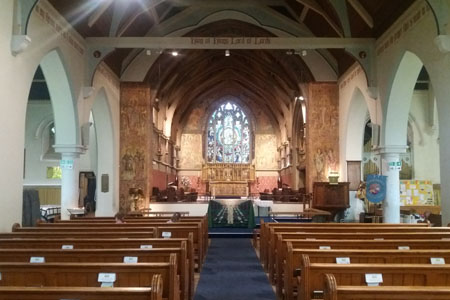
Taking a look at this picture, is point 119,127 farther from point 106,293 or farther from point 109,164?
point 106,293

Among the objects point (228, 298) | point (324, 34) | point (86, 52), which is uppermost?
point (324, 34)

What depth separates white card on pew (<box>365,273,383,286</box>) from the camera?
3410mm

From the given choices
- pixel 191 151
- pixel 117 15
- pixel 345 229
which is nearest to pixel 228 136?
pixel 191 151

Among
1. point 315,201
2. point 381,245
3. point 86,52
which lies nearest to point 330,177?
point 315,201

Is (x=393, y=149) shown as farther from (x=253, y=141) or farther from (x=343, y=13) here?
(x=253, y=141)

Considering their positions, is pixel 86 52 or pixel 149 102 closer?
pixel 86 52

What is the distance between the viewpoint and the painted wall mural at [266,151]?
2688cm

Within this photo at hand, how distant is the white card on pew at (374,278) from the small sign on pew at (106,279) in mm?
1956

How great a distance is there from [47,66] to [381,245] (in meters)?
8.64

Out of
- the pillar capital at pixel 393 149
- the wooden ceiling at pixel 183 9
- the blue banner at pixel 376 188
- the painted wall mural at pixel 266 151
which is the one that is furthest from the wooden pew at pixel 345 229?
the painted wall mural at pixel 266 151

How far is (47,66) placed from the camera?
10570 mm

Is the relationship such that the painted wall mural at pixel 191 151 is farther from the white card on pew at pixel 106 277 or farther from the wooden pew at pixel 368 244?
the white card on pew at pixel 106 277

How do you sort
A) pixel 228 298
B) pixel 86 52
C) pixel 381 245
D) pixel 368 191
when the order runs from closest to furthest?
pixel 381 245 → pixel 228 298 → pixel 368 191 → pixel 86 52

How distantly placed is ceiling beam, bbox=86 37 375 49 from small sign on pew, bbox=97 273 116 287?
29.0 ft
